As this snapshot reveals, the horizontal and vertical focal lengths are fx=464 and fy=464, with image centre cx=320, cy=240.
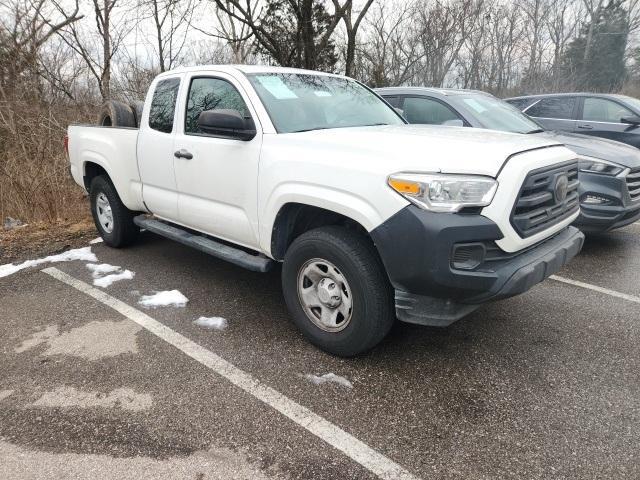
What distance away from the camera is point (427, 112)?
5902mm

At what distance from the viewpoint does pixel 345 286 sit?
2.93 metres

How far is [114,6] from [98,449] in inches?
669

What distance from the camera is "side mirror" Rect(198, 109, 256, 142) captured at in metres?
3.15

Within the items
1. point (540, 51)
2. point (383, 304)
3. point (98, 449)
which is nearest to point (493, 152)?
point (383, 304)

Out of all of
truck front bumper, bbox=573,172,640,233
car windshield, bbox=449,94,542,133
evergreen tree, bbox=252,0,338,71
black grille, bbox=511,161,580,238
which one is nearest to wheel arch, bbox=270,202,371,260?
black grille, bbox=511,161,580,238

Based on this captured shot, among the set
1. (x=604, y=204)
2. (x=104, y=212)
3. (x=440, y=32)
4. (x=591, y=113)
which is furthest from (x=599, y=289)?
(x=440, y=32)

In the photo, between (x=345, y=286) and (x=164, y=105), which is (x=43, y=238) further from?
(x=345, y=286)

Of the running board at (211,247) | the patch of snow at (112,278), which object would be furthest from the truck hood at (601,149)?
the patch of snow at (112,278)

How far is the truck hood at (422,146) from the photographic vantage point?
2.52m

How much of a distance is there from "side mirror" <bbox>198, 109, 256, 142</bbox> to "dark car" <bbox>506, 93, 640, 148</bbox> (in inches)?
240

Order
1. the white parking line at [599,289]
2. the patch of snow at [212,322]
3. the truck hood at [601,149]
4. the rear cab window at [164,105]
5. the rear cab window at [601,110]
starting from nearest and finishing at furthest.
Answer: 1. the patch of snow at [212,322]
2. the white parking line at [599,289]
3. the rear cab window at [164,105]
4. the truck hood at [601,149]
5. the rear cab window at [601,110]

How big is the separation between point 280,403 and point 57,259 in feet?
12.4

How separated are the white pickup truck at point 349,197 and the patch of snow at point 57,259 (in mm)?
1445

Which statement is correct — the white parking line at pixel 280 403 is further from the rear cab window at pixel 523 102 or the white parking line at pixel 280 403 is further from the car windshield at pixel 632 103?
the car windshield at pixel 632 103
